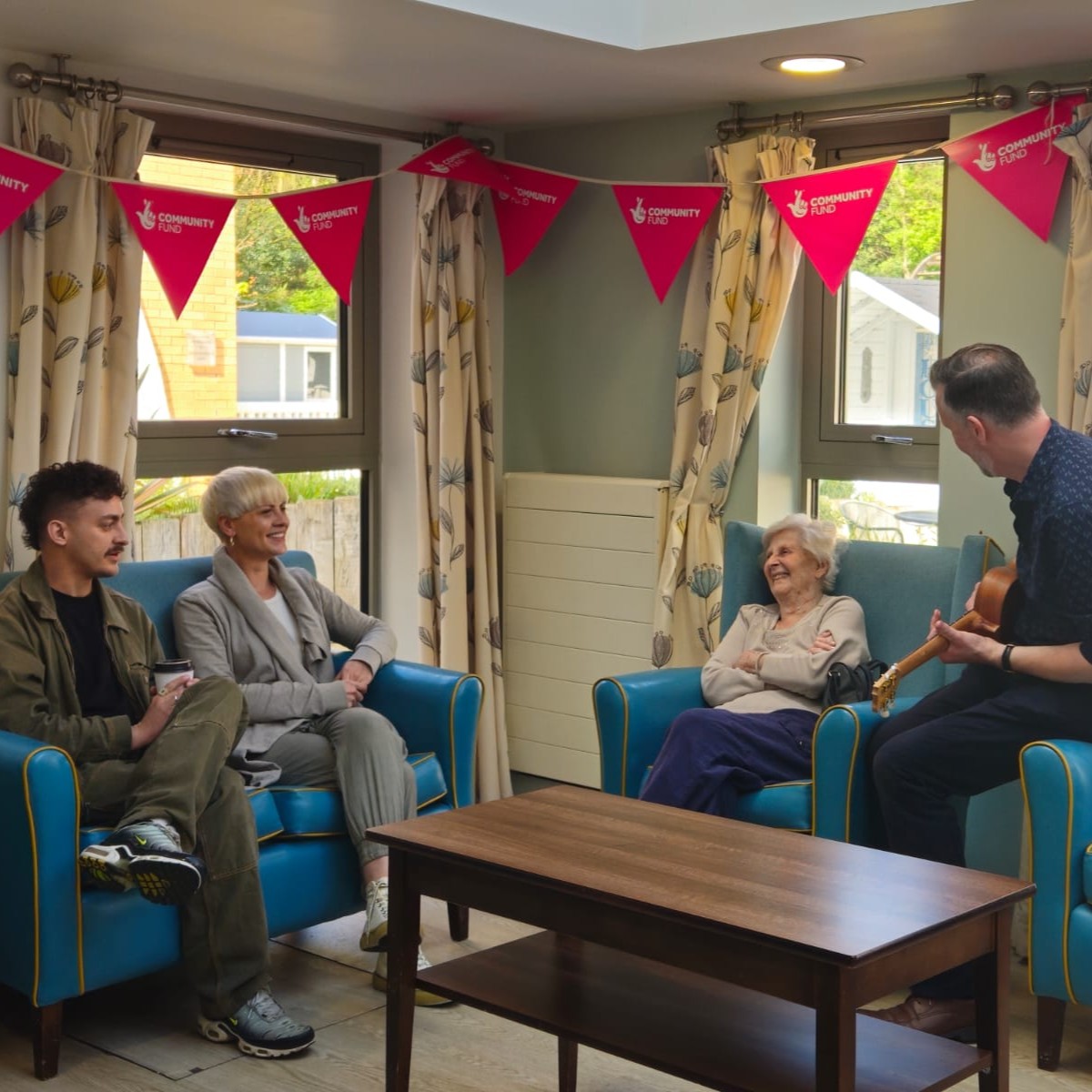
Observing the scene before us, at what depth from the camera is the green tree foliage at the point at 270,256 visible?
4477mm

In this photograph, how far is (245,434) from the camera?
14.6 ft

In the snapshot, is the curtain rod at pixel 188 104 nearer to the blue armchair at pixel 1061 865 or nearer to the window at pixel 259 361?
the window at pixel 259 361

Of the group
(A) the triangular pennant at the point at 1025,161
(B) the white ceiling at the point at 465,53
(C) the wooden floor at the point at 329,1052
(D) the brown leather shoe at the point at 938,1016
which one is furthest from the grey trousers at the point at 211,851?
(A) the triangular pennant at the point at 1025,161

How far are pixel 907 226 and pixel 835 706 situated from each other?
1.62 meters

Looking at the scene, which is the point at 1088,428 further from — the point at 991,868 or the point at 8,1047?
the point at 8,1047

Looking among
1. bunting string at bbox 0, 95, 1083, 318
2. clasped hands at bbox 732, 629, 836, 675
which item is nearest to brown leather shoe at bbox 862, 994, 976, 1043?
clasped hands at bbox 732, 629, 836, 675

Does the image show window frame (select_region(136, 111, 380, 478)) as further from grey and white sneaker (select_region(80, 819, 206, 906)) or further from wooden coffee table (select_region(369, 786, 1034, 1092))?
wooden coffee table (select_region(369, 786, 1034, 1092))

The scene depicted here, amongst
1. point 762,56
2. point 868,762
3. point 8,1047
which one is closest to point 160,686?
point 8,1047

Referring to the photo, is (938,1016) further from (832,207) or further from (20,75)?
(20,75)

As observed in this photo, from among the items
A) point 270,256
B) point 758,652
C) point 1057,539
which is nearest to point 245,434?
point 270,256

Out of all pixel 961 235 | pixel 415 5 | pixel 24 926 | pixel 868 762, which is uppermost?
pixel 415 5

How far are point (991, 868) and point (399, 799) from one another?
1529 mm

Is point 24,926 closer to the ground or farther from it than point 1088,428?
closer to the ground

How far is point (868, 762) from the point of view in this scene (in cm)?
329
